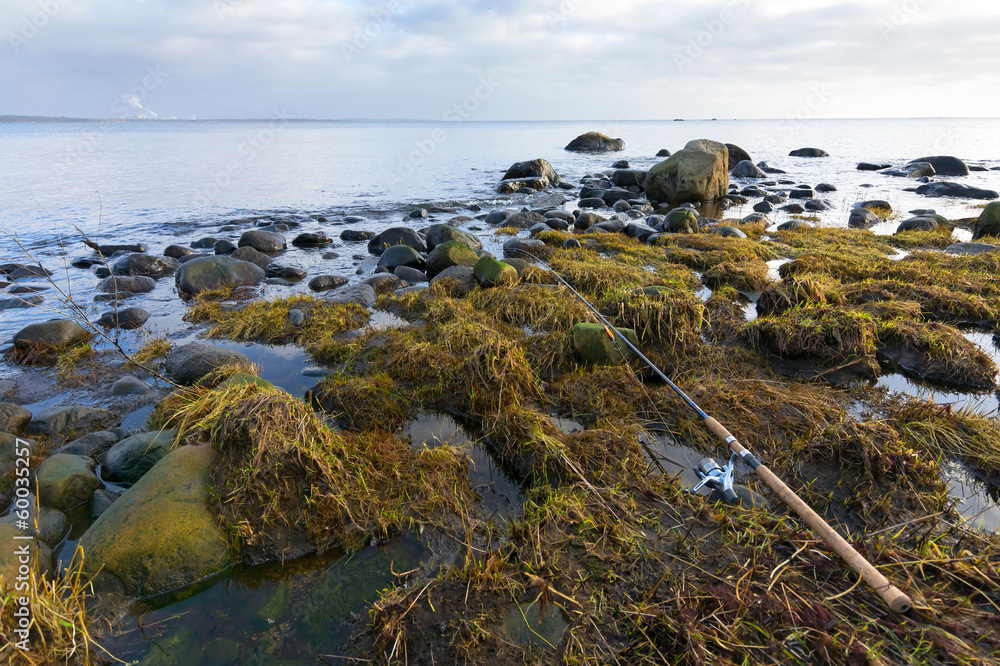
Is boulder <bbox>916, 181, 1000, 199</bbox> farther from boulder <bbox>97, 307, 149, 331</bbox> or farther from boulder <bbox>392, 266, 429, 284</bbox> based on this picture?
boulder <bbox>97, 307, 149, 331</bbox>

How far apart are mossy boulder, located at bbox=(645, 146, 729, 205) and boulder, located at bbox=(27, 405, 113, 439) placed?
1939 centimetres

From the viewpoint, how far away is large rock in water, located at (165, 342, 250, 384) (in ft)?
19.3

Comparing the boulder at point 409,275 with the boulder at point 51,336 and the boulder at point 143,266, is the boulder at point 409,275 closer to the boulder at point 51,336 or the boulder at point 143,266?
the boulder at point 51,336

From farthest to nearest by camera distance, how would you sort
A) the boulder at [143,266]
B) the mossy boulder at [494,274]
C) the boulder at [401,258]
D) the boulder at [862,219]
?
the boulder at [862,219] < the boulder at [401,258] < the boulder at [143,266] < the mossy boulder at [494,274]

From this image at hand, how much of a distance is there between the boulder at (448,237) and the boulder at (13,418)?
8205 millimetres

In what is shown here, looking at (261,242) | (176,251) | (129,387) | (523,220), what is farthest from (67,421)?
(523,220)

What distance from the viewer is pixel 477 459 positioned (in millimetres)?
4539

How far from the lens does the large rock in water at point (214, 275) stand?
9781mm

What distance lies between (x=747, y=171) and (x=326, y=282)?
84.8 feet

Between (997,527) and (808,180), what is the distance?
28.6m

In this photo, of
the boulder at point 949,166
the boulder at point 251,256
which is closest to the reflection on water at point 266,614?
the boulder at point 251,256

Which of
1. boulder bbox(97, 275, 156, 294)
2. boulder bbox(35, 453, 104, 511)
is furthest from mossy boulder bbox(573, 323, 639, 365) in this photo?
boulder bbox(97, 275, 156, 294)

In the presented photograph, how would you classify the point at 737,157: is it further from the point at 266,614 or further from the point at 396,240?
the point at 266,614

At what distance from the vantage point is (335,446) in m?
3.98
